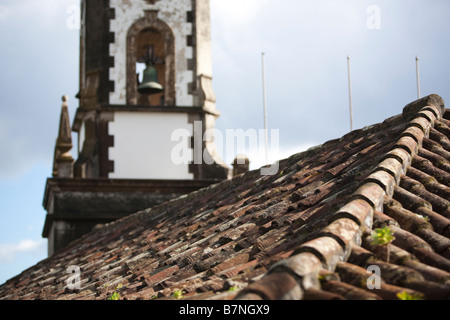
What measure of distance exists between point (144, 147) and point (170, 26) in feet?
8.48

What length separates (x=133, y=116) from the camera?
1670 cm

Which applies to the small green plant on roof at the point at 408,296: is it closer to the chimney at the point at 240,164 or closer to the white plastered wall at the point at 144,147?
the chimney at the point at 240,164

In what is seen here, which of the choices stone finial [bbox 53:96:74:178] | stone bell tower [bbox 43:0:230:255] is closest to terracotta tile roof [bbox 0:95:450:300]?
stone bell tower [bbox 43:0:230:255]

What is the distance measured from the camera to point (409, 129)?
286 inches

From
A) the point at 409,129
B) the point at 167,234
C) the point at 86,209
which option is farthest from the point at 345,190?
the point at 86,209

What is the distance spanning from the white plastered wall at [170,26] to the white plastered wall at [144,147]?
45cm

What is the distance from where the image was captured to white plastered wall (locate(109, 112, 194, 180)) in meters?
16.7

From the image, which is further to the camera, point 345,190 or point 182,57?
point 182,57

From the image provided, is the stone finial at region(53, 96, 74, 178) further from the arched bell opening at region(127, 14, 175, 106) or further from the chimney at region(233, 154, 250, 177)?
the chimney at region(233, 154, 250, 177)

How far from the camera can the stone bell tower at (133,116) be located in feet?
52.7

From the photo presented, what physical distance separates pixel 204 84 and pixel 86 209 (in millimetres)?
3514

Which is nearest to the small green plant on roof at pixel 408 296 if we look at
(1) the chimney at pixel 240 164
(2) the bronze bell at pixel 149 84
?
(1) the chimney at pixel 240 164

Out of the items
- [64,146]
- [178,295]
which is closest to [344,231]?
[178,295]
